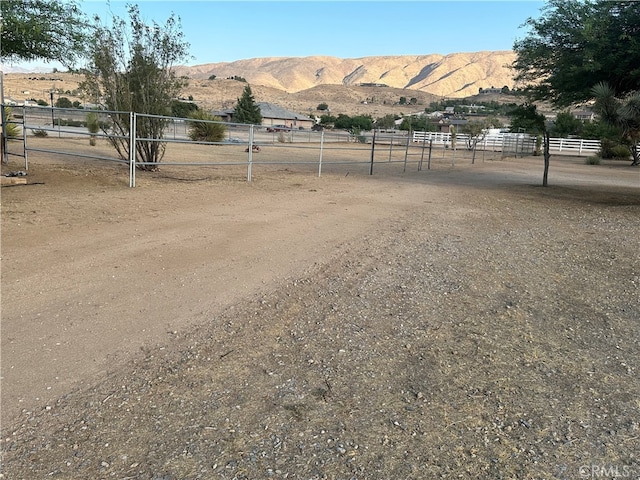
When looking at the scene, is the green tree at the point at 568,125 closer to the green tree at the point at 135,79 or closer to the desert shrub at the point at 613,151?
the desert shrub at the point at 613,151

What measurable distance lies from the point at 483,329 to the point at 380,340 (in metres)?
0.92

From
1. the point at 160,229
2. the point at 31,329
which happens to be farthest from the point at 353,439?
the point at 160,229

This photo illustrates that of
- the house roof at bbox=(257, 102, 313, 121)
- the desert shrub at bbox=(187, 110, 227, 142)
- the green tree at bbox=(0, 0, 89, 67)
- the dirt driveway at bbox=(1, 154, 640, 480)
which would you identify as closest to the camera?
the dirt driveway at bbox=(1, 154, 640, 480)

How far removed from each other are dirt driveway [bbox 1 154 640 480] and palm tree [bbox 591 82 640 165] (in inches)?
176

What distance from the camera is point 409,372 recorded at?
3465 mm

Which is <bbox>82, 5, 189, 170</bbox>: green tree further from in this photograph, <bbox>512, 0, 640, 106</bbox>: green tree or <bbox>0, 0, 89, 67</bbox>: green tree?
<bbox>512, 0, 640, 106</bbox>: green tree

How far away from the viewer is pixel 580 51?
1359 centimetres

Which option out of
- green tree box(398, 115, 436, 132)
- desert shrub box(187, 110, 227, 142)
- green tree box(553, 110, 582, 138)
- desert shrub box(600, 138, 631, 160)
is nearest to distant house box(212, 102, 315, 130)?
green tree box(398, 115, 436, 132)

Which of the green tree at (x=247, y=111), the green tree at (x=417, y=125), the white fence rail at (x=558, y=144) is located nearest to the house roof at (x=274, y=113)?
the green tree at (x=247, y=111)

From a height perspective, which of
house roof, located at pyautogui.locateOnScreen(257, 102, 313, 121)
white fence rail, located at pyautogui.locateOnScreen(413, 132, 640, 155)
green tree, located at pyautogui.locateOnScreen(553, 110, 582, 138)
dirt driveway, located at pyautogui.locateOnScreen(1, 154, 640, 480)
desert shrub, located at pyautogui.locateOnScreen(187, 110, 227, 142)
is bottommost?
dirt driveway, located at pyautogui.locateOnScreen(1, 154, 640, 480)

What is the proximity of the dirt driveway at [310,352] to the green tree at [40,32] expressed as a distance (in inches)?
203

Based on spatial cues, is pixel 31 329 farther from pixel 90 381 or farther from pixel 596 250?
pixel 596 250

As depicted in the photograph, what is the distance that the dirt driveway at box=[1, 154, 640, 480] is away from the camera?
261 cm

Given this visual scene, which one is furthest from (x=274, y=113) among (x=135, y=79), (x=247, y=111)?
(x=135, y=79)
